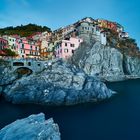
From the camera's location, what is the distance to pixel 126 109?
5269 centimetres

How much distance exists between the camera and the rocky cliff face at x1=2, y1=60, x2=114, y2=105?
60812mm

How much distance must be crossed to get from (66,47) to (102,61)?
23.1 metres

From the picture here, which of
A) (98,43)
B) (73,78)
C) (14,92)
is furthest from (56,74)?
(98,43)

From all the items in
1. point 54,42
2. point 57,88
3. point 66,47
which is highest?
point 54,42

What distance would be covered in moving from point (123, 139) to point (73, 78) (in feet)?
112

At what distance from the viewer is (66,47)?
88.1 m

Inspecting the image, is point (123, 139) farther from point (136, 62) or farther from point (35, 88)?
point (136, 62)

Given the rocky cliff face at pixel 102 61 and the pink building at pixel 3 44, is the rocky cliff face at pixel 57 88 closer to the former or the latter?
the rocky cliff face at pixel 102 61

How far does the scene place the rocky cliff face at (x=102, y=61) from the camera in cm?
9469

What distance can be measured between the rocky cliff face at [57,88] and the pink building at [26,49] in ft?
82.5

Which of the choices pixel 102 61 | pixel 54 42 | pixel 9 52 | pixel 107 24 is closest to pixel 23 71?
pixel 9 52

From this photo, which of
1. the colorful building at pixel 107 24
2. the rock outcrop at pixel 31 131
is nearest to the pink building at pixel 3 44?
the rock outcrop at pixel 31 131

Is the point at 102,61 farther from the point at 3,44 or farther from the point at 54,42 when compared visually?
the point at 3,44

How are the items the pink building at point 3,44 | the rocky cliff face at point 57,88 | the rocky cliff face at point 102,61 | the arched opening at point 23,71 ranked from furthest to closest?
the rocky cliff face at point 102,61, the pink building at point 3,44, the arched opening at point 23,71, the rocky cliff face at point 57,88
